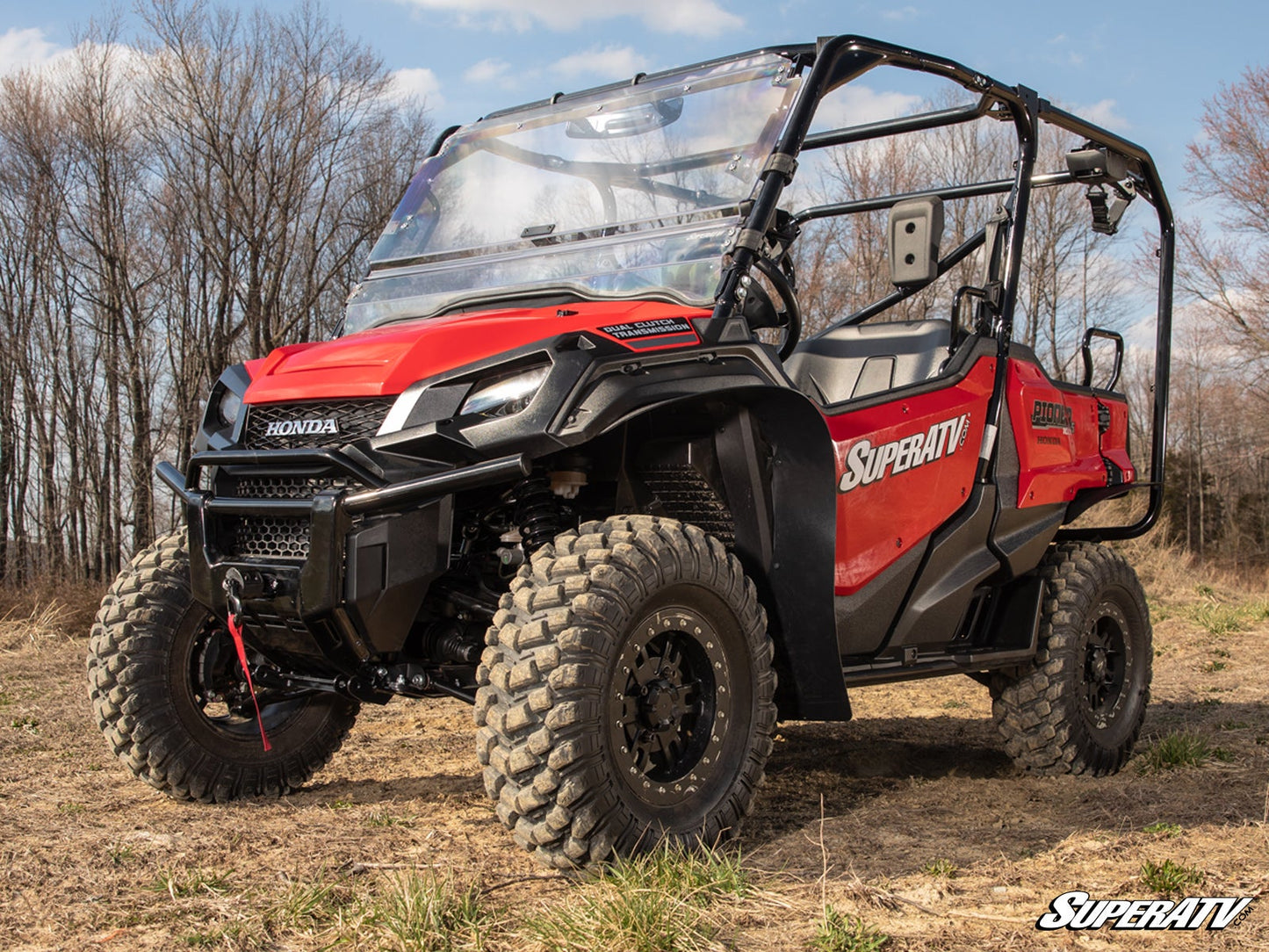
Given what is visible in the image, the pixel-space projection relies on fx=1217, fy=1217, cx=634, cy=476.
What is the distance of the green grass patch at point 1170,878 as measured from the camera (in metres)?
3.32

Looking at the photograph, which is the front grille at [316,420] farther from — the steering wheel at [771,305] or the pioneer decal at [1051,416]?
the pioneer decal at [1051,416]

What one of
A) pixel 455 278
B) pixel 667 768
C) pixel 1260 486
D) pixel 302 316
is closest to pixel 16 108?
pixel 302 316

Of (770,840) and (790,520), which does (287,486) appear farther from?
(770,840)

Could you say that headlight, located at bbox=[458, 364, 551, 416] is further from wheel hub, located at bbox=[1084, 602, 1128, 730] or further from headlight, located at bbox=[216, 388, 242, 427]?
wheel hub, located at bbox=[1084, 602, 1128, 730]

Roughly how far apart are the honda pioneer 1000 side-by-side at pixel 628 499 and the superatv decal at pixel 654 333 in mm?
11

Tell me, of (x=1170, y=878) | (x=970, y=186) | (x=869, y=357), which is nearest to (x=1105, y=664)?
(x=869, y=357)

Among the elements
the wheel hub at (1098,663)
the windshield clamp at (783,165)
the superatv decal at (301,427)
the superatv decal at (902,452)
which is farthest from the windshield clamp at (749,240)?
the wheel hub at (1098,663)

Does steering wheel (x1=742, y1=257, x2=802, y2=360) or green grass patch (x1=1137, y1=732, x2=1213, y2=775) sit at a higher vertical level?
steering wheel (x1=742, y1=257, x2=802, y2=360)

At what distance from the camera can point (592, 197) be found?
4684mm

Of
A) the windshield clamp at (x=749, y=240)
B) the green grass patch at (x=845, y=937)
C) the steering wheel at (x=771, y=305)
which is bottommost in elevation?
the green grass patch at (x=845, y=937)

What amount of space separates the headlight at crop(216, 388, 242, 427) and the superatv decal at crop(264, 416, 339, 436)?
0.92ft

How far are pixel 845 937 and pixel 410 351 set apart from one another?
6.57 feet

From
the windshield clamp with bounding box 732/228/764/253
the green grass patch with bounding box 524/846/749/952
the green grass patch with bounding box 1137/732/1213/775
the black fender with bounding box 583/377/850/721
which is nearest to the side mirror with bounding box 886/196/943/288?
the windshield clamp with bounding box 732/228/764/253

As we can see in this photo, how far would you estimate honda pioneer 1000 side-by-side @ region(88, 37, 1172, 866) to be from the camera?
3.40 meters
